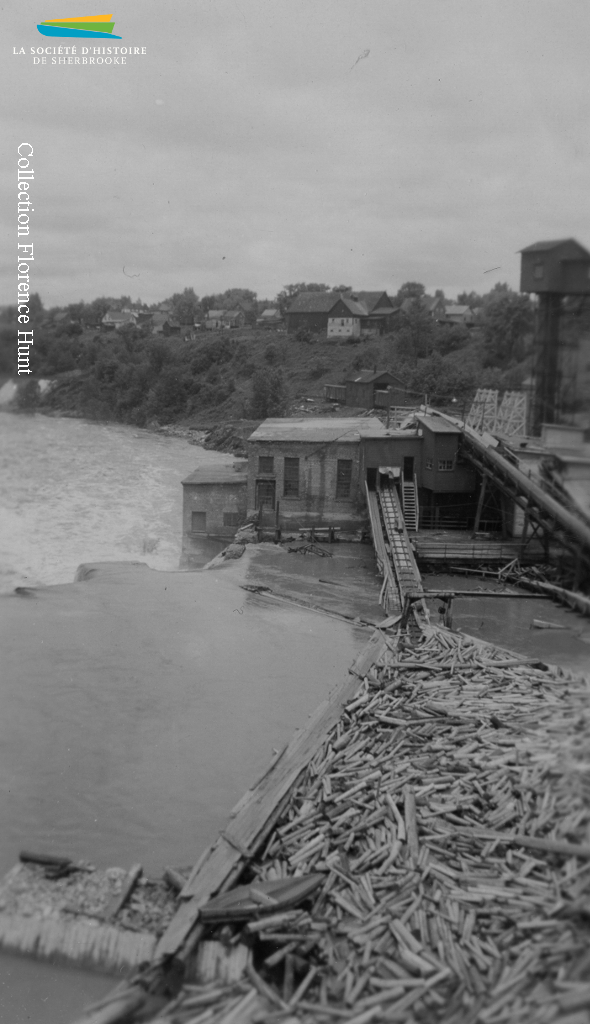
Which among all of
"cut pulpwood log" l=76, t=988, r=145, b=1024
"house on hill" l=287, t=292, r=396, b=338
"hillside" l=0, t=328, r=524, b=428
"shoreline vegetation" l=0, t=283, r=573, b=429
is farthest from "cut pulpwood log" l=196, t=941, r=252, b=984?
"house on hill" l=287, t=292, r=396, b=338

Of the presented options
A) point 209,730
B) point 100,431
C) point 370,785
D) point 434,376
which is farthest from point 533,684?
point 100,431

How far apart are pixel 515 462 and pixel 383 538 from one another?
5.04 metres

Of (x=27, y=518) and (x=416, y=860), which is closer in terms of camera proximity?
(x=416, y=860)

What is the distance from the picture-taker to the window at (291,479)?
29375 millimetres

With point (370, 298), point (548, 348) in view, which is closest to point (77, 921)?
point (548, 348)

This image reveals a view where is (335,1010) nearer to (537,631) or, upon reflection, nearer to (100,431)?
(537,631)

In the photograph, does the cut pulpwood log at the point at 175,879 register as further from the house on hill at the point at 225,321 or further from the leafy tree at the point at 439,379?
the house on hill at the point at 225,321

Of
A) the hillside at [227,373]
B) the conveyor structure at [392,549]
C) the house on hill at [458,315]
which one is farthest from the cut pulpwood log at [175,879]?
the house on hill at [458,315]

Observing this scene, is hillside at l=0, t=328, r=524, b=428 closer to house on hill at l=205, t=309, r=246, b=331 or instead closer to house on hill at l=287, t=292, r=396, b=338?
house on hill at l=287, t=292, r=396, b=338

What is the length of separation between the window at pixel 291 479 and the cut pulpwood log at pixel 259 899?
74.2 feet

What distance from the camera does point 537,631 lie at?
19.3 metres

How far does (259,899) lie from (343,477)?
23010 millimetres

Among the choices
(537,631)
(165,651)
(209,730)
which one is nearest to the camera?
(209,730)

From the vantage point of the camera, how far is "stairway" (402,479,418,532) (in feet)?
91.6
